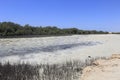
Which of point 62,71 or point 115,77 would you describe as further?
point 62,71

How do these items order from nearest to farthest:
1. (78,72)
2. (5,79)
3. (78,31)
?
1. (5,79)
2. (78,72)
3. (78,31)

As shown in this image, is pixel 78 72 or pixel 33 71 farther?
pixel 78 72

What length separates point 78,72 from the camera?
15.1m

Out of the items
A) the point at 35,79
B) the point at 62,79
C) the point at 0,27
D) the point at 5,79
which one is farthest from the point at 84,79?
the point at 0,27

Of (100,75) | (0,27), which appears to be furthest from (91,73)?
(0,27)

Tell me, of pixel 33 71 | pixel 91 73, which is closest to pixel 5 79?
pixel 33 71

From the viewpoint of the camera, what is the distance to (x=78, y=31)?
10138cm

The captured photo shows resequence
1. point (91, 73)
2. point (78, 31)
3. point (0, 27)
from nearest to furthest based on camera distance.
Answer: point (91, 73), point (0, 27), point (78, 31)

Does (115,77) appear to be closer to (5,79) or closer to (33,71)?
A: (33,71)

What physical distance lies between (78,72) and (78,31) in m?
86.6

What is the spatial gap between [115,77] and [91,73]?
58.5 inches

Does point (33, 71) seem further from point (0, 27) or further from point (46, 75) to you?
point (0, 27)

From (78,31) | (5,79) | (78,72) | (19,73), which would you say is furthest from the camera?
(78,31)

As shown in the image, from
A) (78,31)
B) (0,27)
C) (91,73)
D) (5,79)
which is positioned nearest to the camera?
(5,79)
